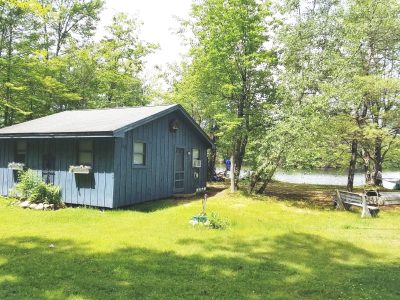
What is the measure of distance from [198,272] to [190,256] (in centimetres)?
107

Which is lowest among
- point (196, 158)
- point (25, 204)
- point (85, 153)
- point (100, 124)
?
point (25, 204)

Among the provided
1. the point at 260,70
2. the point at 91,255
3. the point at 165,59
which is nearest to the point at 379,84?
the point at 260,70

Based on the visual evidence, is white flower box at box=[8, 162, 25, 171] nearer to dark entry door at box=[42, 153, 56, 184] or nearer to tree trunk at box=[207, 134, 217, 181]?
dark entry door at box=[42, 153, 56, 184]

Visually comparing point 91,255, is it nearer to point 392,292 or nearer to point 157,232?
point 157,232

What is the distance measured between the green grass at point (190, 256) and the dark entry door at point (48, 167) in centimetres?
205

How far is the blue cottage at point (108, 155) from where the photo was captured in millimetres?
13484

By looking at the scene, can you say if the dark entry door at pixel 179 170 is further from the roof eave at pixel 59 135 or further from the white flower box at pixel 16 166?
the white flower box at pixel 16 166

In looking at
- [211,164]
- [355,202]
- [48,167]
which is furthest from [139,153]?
[211,164]

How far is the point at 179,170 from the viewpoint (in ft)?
60.0

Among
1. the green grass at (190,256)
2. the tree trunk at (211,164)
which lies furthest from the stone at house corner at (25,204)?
the tree trunk at (211,164)

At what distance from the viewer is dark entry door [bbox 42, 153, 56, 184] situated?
1500 cm

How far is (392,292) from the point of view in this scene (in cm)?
614

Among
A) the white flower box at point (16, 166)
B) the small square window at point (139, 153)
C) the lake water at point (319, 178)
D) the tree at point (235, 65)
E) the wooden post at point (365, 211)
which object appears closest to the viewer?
the wooden post at point (365, 211)

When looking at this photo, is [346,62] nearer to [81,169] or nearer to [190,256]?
[81,169]
